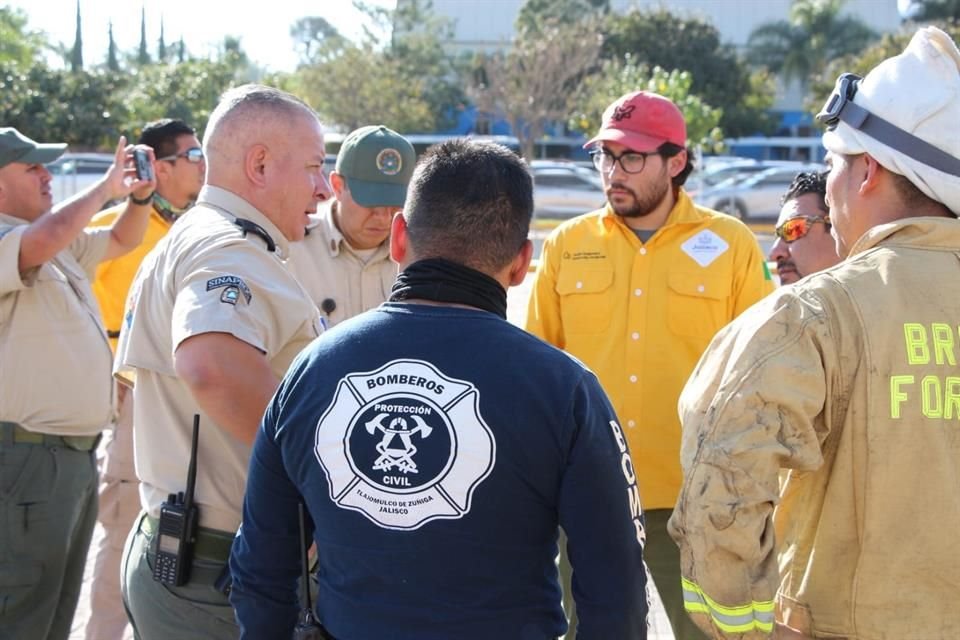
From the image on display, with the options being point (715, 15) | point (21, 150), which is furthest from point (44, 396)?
point (715, 15)

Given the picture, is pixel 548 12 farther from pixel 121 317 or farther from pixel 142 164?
pixel 142 164

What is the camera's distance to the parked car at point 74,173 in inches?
867

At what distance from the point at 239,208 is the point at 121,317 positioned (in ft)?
8.45

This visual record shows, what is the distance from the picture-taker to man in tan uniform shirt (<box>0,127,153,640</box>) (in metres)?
3.91

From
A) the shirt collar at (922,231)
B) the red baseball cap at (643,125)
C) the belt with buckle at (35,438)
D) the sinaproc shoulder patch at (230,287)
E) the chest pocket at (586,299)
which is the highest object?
the red baseball cap at (643,125)

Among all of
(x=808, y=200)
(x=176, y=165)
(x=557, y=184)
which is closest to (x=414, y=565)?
(x=808, y=200)

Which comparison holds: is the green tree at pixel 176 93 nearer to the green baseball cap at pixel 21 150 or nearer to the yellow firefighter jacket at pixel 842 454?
the green baseball cap at pixel 21 150

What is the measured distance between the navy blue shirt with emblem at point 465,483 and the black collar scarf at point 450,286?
3 centimetres

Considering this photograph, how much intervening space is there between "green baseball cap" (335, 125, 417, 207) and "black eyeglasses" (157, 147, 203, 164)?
5.05ft

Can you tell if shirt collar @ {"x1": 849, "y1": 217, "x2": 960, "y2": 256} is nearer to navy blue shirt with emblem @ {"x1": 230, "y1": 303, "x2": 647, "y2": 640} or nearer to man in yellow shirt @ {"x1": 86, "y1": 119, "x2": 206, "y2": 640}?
navy blue shirt with emblem @ {"x1": 230, "y1": 303, "x2": 647, "y2": 640}

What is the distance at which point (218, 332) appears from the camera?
8.39 ft

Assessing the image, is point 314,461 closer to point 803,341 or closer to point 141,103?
point 803,341

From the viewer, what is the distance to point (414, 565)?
2039mm

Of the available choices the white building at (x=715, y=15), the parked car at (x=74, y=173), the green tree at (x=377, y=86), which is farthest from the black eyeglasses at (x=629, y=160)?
the white building at (x=715, y=15)
